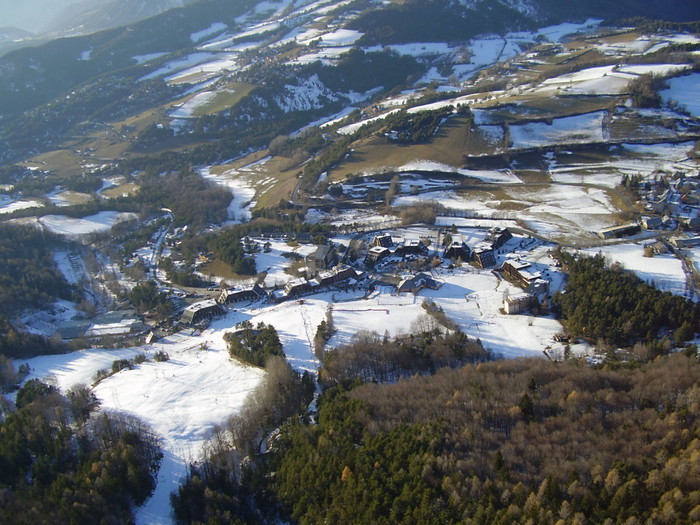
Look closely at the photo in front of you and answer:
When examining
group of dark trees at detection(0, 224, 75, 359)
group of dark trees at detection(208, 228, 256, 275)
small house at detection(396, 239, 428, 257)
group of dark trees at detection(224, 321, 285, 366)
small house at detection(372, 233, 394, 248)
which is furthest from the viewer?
A: small house at detection(372, 233, 394, 248)

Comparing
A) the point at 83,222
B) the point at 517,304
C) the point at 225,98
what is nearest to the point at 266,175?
the point at 83,222

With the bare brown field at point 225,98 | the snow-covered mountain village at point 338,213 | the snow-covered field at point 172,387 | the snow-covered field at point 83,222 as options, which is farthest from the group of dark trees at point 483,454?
the bare brown field at point 225,98

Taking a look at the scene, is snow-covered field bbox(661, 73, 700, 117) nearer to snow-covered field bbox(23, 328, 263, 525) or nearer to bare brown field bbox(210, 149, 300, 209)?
bare brown field bbox(210, 149, 300, 209)

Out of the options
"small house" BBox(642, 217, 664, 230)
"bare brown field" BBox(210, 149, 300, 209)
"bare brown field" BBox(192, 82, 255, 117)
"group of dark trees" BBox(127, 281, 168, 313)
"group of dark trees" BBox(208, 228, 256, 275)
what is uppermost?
"bare brown field" BBox(192, 82, 255, 117)

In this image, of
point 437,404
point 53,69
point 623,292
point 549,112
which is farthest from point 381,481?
point 53,69

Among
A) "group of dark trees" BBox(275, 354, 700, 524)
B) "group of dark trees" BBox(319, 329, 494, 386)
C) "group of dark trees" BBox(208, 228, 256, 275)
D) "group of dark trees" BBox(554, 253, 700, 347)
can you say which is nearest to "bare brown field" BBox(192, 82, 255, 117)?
"group of dark trees" BBox(208, 228, 256, 275)

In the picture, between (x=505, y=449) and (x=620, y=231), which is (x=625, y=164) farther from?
(x=505, y=449)
